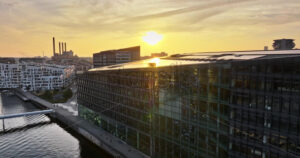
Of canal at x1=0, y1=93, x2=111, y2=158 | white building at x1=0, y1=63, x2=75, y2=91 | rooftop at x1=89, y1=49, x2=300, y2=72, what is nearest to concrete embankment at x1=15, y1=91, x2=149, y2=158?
canal at x1=0, y1=93, x2=111, y2=158

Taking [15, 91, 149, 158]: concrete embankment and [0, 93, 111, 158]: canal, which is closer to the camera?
[15, 91, 149, 158]: concrete embankment

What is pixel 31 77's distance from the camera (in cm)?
16025

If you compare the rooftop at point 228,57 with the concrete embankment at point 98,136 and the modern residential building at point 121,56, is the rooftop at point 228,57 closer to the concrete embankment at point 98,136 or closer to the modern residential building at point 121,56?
the concrete embankment at point 98,136

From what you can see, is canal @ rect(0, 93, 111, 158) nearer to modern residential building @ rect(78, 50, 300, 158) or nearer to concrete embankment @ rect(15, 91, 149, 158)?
concrete embankment @ rect(15, 91, 149, 158)

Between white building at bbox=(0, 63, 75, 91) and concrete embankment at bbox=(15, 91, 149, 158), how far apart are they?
8371 cm

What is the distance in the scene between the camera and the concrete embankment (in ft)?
162

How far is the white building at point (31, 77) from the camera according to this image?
160 m

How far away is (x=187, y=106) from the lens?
3769cm

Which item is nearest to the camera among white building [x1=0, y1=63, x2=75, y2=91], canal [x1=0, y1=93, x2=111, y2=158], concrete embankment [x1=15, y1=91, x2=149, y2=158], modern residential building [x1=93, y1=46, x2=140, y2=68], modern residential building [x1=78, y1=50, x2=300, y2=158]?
modern residential building [x1=78, y1=50, x2=300, y2=158]

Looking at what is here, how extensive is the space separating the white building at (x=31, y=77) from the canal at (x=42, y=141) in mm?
80992

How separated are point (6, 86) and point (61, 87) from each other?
162ft

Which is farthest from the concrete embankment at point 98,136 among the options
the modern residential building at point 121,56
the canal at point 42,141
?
the modern residential building at point 121,56

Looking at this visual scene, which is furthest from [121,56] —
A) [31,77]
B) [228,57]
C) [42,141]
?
[228,57]

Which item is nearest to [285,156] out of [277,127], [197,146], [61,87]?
[277,127]
